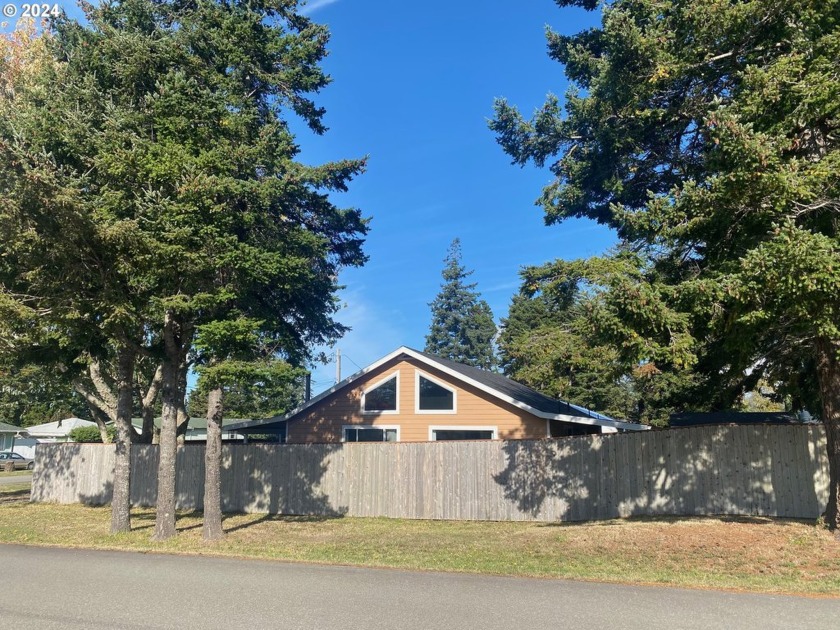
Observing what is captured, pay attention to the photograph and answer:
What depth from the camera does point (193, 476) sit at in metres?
18.8

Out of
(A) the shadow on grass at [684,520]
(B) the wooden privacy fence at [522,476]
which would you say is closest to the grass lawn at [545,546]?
(A) the shadow on grass at [684,520]

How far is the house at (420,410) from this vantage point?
1981cm

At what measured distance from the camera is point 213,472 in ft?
42.4

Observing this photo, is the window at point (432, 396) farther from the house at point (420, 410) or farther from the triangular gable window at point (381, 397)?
the triangular gable window at point (381, 397)

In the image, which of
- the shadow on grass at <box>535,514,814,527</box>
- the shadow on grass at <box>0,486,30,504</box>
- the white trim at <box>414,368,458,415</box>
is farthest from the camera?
the shadow on grass at <box>0,486,30,504</box>

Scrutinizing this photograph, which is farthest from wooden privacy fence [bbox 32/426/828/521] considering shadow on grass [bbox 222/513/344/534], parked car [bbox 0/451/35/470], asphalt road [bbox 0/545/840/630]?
parked car [bbox 0/451/35/470]

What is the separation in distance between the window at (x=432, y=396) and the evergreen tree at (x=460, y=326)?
48.1 m

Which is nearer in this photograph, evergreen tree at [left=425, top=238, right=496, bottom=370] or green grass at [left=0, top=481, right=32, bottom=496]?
green grass at [left=0, top=481, right=32, bottom=496]

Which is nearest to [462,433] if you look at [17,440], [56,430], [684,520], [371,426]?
[371,426]

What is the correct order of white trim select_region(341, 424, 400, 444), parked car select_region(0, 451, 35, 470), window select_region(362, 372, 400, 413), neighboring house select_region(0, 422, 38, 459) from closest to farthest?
white trim select_region(341, 424, 400, 444) → window select_region(362, 372, 400, 413) → parked car select_region(0, 451, 35, 470) → neighboring house select_region(0, 422, 38, 459)

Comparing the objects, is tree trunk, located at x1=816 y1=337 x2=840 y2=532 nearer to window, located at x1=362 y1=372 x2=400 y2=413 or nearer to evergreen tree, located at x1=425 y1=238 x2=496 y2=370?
window, located at x1=362 y1=372 x2=400 y2=413

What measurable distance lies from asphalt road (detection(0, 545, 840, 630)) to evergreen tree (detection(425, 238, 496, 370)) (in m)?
60.9

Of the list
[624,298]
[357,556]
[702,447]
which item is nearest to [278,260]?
[357,556]

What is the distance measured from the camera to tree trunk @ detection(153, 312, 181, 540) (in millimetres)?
12797
